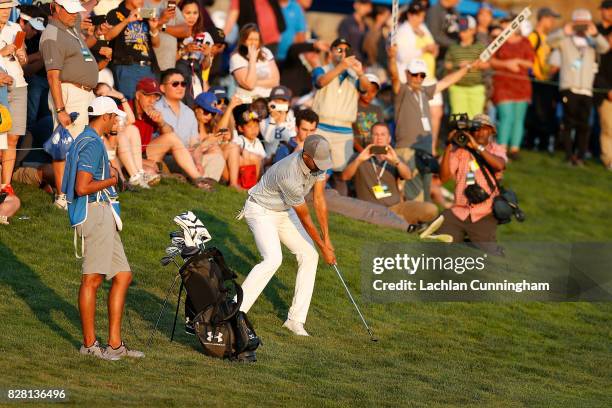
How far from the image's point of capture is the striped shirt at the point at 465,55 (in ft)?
72.8

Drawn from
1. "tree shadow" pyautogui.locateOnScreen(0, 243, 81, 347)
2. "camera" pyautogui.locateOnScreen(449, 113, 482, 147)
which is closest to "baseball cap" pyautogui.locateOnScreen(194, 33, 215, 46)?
"camera" pyautogui.locateOnScreen(449, 113, 482, 147)

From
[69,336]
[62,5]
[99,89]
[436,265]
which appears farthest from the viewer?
[436,265]

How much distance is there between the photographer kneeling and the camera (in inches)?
706

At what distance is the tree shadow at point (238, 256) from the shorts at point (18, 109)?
2.35 metres

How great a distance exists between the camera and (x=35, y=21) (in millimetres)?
16203

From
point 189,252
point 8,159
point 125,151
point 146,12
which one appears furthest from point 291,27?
point 189,252

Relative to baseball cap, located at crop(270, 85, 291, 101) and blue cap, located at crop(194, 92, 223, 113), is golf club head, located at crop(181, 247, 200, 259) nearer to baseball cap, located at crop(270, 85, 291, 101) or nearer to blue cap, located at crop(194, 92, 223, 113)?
blue cap, located at crop(194, 92, 223, 113)

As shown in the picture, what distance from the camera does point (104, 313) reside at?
13.1 metres

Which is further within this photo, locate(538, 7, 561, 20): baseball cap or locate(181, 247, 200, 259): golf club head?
locate(538, 7, 561, 20): baseball cap

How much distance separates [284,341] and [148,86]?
481 cm

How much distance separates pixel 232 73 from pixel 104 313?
21.3ft

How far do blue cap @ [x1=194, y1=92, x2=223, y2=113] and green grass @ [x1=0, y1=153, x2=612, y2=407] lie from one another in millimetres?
1008

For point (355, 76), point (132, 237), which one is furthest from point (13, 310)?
point (355, 76)

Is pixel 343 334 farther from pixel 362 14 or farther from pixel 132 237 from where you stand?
pixel 362 14
